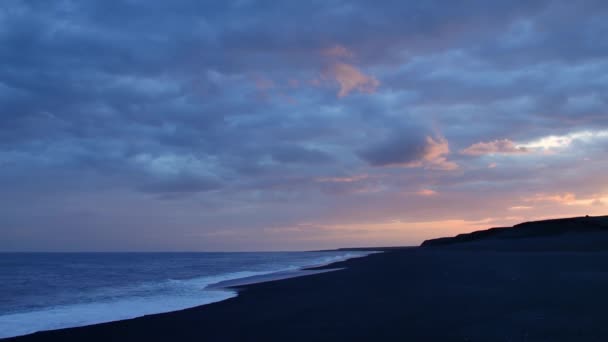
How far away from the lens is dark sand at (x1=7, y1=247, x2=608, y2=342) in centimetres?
1016

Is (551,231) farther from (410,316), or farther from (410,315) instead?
(410,316)

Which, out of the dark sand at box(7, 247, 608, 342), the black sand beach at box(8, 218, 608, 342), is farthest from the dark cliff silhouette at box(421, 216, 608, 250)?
the black sand beach at box(8, 218, 608, 342)

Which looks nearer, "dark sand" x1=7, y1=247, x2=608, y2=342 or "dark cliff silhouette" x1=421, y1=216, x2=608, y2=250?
"dark sand" x1=7, y1=247, x2=608, y2=342

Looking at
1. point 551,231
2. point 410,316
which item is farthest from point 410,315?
point 551,231

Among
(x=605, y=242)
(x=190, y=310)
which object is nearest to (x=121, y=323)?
(x=190, y=310)

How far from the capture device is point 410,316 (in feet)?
40.3

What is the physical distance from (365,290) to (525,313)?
27.8 ft

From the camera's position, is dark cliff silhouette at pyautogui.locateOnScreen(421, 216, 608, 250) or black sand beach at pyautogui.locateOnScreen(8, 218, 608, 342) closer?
black sand beach at pyautogui.locateOnScreen(8, 218, 608, 342)

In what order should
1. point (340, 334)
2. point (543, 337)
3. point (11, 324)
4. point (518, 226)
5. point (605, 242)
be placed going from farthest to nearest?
point (518, 226) → point (605, 242) → point (11, 324) → point (340, 334) → point (543, 337)

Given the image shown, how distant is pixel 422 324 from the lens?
11148 millimetres

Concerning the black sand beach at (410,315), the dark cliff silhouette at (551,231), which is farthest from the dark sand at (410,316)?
the dark cliff silhouette at (551,231)

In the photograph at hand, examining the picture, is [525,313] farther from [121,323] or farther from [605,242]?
[605,242]

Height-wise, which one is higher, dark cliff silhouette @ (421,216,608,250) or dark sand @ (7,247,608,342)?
dark cliff silhouette @ (421,216,608,250)

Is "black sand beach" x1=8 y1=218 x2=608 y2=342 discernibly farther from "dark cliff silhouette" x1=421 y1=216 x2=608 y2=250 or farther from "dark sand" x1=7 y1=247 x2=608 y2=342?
"dark cliff silhouette" x1=421 y1=216 x2=608 y2=250
